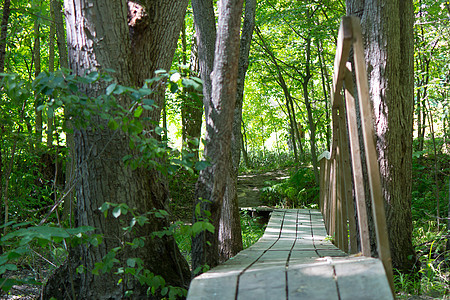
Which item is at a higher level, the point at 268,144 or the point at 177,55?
the point at 177,55

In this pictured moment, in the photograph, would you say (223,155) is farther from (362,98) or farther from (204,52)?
(204,52)

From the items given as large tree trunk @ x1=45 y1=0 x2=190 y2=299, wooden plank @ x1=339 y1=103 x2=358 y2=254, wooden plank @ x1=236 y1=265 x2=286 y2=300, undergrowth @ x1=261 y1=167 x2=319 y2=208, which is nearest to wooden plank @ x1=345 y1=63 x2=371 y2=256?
wooden plank @ x1=236 y1=265 x2=286 y2=300

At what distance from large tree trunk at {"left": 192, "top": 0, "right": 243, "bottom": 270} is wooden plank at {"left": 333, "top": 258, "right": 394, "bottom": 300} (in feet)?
3.09

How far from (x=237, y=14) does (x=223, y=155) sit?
0.91m

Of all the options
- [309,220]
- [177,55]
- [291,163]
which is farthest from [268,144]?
[309,220]

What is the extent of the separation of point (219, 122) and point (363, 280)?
4.27ft

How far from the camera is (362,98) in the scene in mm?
1964

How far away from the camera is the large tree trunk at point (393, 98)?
423 cm

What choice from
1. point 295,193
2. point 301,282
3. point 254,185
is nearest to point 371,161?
point 301,282

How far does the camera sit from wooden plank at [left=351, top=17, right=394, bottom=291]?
1.85 m

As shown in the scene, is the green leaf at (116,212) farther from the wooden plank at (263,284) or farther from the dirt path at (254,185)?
the dirt path at (254,185)

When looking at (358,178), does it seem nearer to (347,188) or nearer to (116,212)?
(347,188)

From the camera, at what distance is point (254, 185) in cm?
1229

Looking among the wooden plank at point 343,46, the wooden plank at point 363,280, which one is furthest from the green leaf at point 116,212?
the wooden plank at point 343,46
